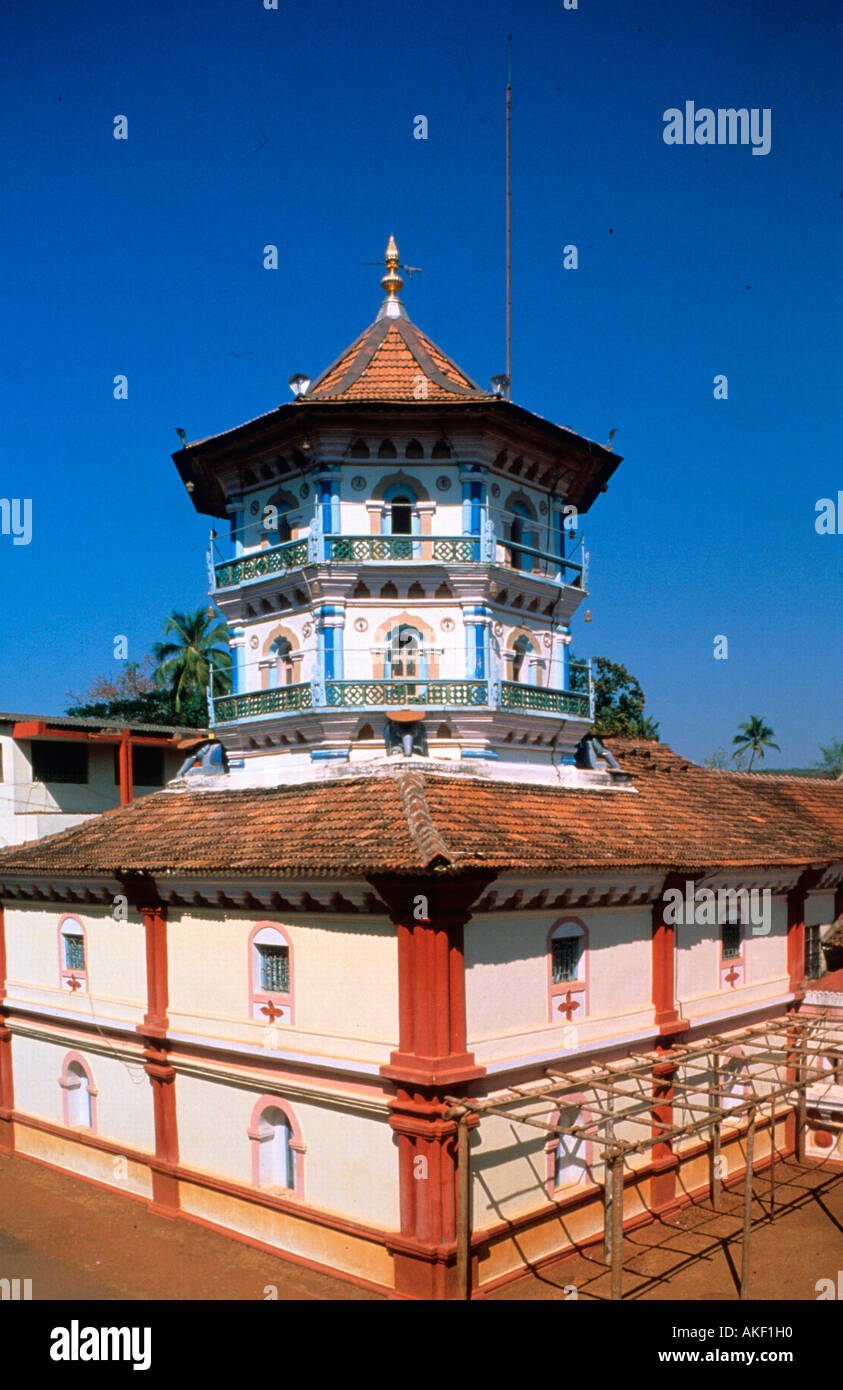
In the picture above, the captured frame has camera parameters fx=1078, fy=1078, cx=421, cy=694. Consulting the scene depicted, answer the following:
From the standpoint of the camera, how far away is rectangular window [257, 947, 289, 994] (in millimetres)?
17234

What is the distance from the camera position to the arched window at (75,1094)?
21625 mm

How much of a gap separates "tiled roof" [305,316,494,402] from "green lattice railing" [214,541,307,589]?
3.04 meters

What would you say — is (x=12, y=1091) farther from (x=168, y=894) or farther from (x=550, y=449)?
(x=550, y=449)

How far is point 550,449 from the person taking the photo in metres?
23.1

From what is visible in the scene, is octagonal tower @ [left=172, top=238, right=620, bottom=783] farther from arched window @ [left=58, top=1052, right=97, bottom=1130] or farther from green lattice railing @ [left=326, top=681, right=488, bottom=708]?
arched window @ [left=58, top=1052, right=97, bottom=1130]

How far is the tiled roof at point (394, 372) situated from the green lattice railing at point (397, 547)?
2.72m

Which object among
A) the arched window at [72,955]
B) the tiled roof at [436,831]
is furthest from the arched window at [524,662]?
the arched window at [72,955]

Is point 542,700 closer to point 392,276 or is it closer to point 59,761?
point 392,276

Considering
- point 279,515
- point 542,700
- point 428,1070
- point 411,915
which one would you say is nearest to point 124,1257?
point 428,1070

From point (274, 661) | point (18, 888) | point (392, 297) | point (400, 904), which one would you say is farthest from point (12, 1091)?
point (392, 297)

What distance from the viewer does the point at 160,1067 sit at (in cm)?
1908

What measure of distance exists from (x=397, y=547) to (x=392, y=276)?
7338 mm

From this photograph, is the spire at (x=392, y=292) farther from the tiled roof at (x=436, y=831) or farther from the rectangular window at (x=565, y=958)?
the rectangular window at (x=565, y=958)
